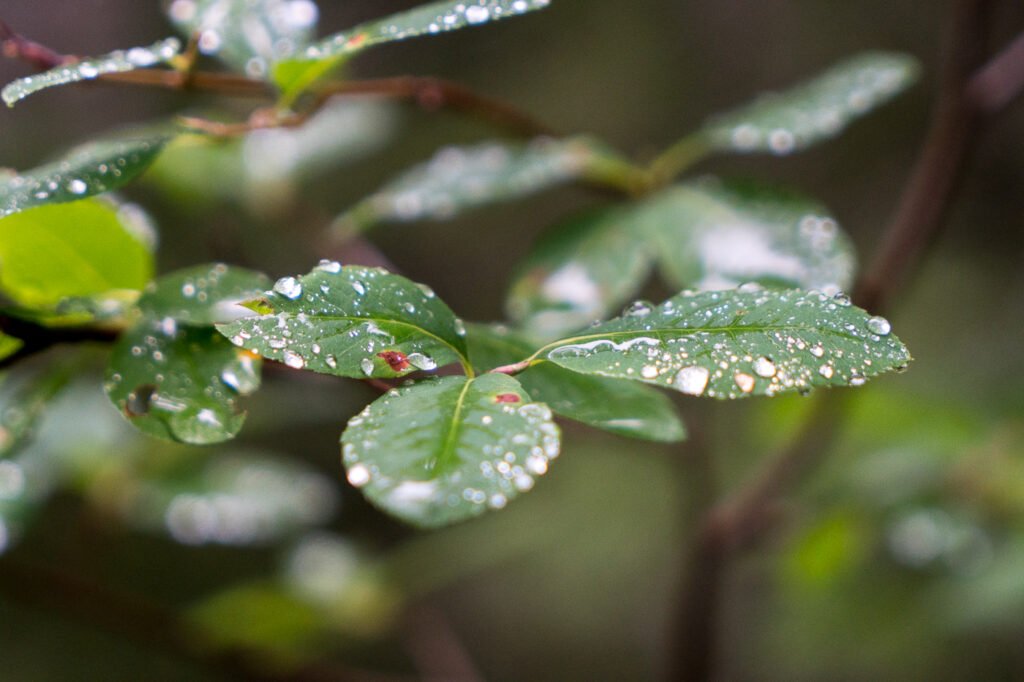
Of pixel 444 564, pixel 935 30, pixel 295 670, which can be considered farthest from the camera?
pixel 935 30

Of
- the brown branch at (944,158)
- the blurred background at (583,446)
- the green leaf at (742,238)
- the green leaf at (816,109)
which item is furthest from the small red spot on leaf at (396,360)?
the blurred background at (583,446)

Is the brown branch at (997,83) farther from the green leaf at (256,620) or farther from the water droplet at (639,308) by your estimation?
the green leaf at (256,620)

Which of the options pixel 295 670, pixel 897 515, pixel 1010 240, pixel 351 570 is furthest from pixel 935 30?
pixel 295 670

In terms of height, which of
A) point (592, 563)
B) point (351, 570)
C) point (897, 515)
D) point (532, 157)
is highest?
point (532, 157)

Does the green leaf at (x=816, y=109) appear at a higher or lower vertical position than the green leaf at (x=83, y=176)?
lower

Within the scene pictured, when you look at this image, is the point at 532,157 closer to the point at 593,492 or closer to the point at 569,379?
the point at 569,379

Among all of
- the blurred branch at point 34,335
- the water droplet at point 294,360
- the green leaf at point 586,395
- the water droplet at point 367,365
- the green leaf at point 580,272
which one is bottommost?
the green leaf at point 580,272

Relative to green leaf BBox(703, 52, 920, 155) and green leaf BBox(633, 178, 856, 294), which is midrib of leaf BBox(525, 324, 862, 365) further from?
green leaf BBox(703, 52, 920, 155)

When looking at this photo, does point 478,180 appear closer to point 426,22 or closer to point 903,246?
point 426,22
